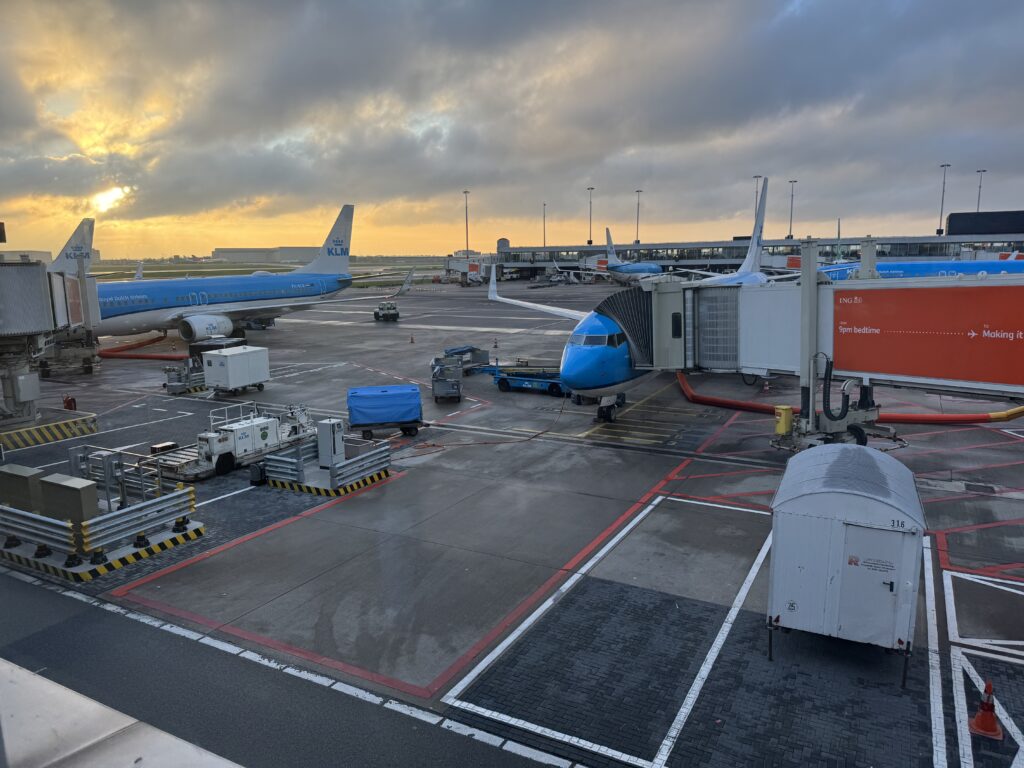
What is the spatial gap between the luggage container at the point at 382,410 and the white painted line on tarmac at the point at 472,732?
693 inches

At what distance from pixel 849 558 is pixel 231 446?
750 inches

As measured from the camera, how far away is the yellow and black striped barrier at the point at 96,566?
1537 cm

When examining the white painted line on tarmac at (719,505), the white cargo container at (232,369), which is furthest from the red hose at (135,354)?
the white painted line on tarmac at (719,505)

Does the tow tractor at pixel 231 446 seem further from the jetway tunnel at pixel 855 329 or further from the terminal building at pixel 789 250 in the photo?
the terminal building at pixel 789 250

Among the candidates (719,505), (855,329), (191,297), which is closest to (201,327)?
(191,297)

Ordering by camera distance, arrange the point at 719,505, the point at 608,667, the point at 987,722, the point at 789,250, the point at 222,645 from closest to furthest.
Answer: the point at 987,722 < the point at 608,667 < the point at 222,645 < the point at 719,505 < the point at 789,250

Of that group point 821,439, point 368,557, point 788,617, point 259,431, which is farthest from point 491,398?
point 788,617

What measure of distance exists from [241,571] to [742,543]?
471 inches

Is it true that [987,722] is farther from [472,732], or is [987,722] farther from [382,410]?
[382,410]

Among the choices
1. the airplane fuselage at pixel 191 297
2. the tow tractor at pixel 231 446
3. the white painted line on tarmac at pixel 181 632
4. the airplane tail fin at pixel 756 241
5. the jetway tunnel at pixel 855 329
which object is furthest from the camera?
the airplane fuselage at pixel 191 297

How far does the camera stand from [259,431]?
2380 centimetres

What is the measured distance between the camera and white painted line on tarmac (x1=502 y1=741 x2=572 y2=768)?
949cm

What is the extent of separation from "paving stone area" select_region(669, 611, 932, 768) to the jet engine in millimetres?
47100

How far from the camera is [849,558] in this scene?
36.6 feet
